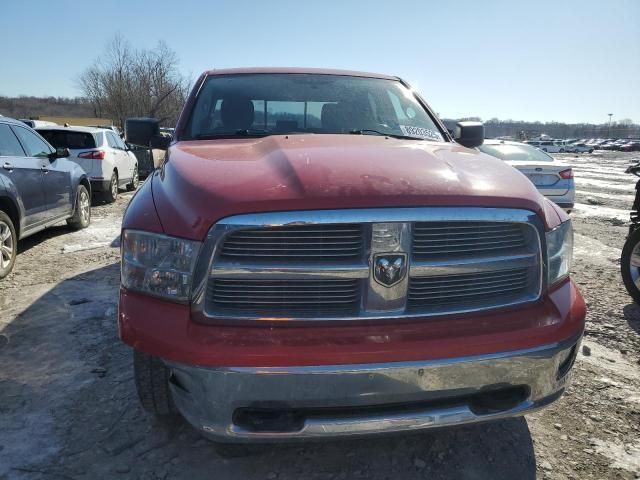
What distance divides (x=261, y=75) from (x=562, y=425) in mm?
3007

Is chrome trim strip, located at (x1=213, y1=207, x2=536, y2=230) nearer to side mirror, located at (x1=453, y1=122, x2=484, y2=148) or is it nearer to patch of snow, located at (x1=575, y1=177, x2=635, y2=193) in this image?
side mirror, located at (x1=453, y1=122, x2=484, y2=148)

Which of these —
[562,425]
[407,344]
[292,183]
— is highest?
[292,183]

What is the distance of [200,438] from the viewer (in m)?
2.45

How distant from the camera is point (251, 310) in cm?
186

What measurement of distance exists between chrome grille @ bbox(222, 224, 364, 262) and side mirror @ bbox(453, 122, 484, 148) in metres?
2.17

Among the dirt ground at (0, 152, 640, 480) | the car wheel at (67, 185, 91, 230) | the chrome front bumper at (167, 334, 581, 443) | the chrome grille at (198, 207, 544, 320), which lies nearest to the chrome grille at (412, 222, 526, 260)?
the chrome grille at (198, 207, 544, 320)

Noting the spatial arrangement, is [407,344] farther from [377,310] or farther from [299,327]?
[299,327]

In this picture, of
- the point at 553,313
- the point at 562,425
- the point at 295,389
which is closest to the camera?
the point at 295,389

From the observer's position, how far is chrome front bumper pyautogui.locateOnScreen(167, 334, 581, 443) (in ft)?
5.72

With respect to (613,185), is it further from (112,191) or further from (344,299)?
(344,299)

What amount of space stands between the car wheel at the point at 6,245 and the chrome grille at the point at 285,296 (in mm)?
4433

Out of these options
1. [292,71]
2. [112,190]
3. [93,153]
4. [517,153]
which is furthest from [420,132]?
[112,190]

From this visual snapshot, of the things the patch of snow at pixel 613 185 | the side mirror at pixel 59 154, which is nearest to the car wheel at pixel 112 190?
the side mirror at pixel 59 154

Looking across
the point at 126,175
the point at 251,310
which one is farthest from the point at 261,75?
the point at 126,175
